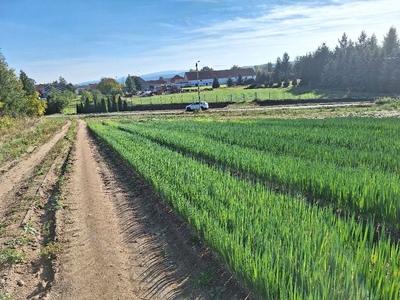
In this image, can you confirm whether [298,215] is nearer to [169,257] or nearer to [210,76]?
[169,257]

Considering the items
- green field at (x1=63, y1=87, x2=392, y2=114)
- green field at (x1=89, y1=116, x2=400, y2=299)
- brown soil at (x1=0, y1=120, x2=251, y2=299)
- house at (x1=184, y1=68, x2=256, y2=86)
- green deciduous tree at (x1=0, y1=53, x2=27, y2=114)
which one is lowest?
brown soil at (x1=0, y1=120, x2=251, y2=299)

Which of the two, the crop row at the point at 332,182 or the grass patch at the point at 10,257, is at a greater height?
the crop row at the point at 332,182

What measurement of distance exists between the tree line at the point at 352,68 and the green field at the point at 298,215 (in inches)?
1728

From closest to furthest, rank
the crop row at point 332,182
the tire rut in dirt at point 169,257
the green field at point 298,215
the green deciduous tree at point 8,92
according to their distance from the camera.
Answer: the green field at point 298,215, the tire rut in dirt at point 169,257, the crop row at point 332,182, the green deciduous tree at point 8,92

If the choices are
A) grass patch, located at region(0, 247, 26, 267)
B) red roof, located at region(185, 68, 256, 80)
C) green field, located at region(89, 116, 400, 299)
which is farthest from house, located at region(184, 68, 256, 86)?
grass patch, located at region(0, 247, 26, 267)

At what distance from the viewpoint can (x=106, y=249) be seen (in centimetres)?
524

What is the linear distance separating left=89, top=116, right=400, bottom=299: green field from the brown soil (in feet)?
1.29

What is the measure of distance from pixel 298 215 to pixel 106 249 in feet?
10.2

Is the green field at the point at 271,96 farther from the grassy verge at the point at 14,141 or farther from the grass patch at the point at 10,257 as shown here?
the grass patch at the point at 10,257

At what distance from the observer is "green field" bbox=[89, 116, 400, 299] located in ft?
9.17

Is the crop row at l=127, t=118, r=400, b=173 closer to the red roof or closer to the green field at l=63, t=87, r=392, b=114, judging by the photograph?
the green field at l=63, t=87, r=392, b=114

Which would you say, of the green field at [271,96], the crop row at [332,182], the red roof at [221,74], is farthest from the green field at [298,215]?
the red roof at [221,74]

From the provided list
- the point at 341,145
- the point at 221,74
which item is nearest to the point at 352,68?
the point at 341,145

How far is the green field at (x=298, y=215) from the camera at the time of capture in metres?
2.79
